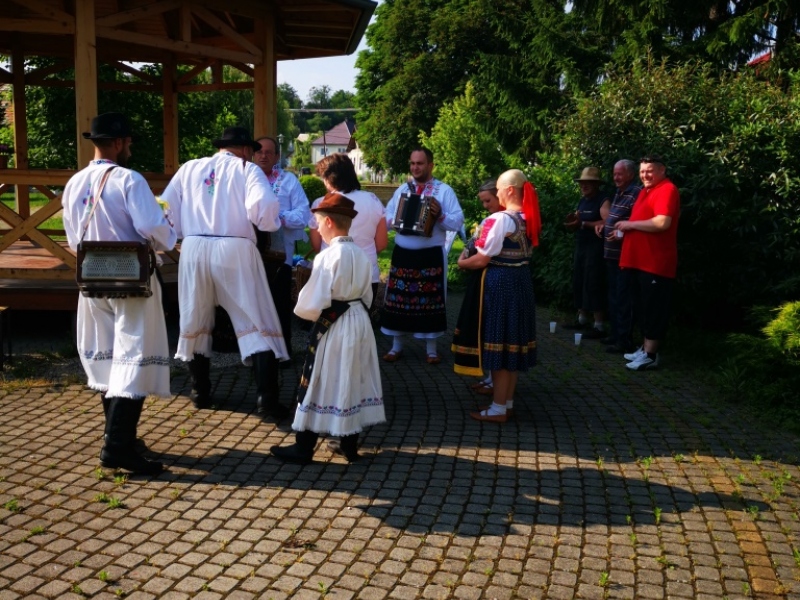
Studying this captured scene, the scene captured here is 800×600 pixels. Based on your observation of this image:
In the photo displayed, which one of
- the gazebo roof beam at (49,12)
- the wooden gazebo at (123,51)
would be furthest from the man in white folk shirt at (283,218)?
the gazebo roof beam at (49,12)

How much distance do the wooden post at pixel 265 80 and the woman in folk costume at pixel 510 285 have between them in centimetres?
430

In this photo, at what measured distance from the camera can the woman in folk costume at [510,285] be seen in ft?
19.8

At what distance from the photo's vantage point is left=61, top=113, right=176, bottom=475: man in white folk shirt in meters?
4.96

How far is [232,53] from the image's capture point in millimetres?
9148

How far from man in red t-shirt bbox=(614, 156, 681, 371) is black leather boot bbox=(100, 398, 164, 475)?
194 inches

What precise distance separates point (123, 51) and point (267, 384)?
8210mm

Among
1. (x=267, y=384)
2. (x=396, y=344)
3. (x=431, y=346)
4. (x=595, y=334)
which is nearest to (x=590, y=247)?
(x=595, y=334)

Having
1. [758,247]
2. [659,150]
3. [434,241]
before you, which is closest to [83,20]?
[434,241]

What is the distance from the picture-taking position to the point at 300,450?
521 cm

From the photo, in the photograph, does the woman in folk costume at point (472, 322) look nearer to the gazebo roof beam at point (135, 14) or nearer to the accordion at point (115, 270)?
the accordion at point (115, 270)

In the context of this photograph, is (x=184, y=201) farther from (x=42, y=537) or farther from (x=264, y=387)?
(x=42, y=537)

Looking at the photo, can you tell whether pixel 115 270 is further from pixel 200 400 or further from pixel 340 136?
pixel 340 136

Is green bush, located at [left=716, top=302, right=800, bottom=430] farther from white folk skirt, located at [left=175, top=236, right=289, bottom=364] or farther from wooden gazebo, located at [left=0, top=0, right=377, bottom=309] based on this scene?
wooden gazebo, located at [left=0, top=0, right=377, bottom=309]

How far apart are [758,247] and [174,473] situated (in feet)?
21.7
